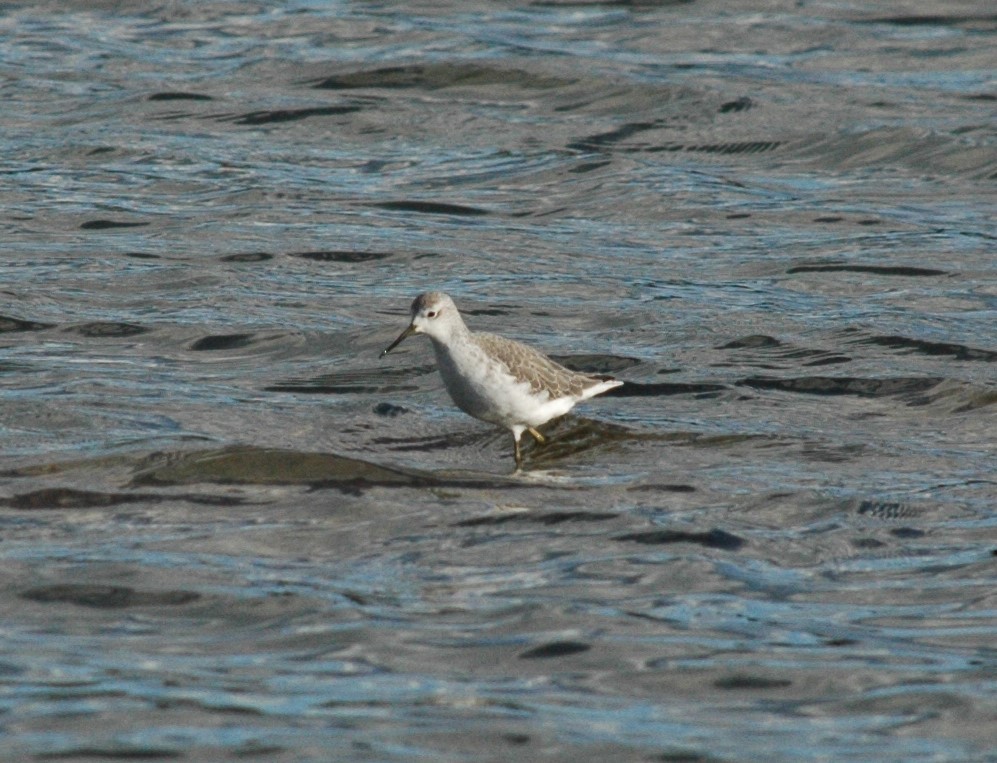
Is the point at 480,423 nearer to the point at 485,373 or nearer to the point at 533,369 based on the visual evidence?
the point at 533,369

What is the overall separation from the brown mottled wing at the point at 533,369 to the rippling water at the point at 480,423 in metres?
0.45

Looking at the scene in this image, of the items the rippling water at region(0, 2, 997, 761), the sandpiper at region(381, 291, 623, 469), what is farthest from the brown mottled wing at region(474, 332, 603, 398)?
the rippling water at region(0, 2, 997, 761)

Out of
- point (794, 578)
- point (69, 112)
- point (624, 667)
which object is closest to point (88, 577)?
point (624, 667)

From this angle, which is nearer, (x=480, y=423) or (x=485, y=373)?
(x=485, y=373)

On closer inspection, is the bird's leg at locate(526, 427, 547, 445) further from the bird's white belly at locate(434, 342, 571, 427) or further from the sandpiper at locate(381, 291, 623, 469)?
the bird's white belly at locate(434, 342, 571, 427)

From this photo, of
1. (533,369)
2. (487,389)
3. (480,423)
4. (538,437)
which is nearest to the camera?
(487,389)

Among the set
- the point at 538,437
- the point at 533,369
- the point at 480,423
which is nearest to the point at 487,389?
the point at 533,369

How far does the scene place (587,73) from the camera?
2069 cm

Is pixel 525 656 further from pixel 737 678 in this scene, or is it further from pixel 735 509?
pixel 735 509

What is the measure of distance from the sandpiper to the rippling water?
1.18 feet

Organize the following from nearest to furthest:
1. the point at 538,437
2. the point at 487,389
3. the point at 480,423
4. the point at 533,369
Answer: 1. the point at 487,389
2. the point at 533,369
3. the point at 538,437
4. the point at 480,423

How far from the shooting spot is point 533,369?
10969 mm

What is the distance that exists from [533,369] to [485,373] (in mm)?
393

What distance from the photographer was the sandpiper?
10.7m
